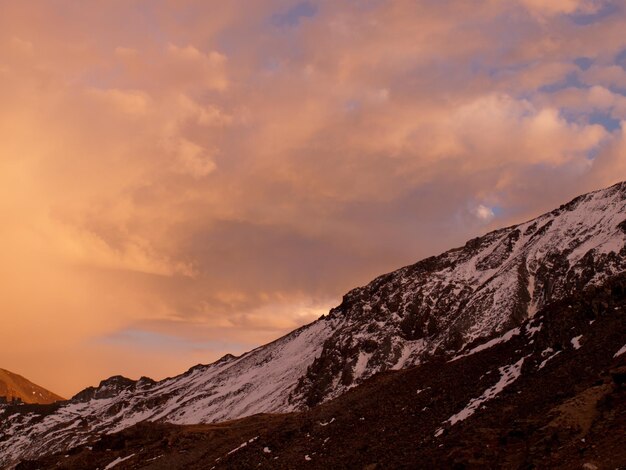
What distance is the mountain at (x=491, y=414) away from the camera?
23.2 meters

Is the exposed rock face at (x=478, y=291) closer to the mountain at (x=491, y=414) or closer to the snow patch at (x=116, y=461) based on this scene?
the snow patch at (x=116, y=461)

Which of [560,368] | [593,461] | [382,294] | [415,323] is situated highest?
[382,294]

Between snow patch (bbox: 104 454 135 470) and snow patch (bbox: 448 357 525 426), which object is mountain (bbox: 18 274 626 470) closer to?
snow patch (bbox: 448 357 525 426)

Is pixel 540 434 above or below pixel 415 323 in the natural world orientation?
below

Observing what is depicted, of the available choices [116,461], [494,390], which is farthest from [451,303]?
[494,390]

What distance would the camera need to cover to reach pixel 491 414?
94.4 feet

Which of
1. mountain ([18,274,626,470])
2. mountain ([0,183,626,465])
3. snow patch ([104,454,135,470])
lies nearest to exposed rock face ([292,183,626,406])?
mountain ([0,183,626,465])

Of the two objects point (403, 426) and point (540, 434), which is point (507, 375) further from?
point (540, 434)

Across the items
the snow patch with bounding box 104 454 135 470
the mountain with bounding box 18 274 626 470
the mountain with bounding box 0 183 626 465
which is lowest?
the mountain with bounding box 18 274 626 470

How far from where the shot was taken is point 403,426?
108 ft

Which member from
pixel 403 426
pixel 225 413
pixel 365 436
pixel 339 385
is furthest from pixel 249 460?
pixel 225 413

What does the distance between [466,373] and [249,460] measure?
14.4 metres

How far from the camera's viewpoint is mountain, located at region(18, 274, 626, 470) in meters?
23.2

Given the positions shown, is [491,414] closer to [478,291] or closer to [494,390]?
[494,390]
